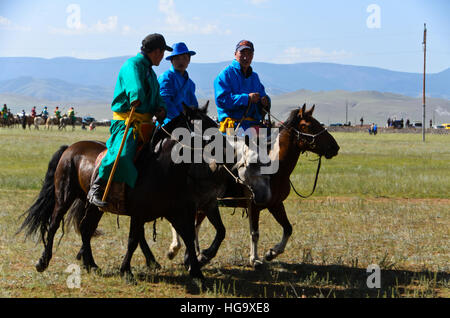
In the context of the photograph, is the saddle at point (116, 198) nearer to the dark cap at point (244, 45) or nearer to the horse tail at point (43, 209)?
the horse tail at point (43, 209)

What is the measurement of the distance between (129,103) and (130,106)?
0.05m

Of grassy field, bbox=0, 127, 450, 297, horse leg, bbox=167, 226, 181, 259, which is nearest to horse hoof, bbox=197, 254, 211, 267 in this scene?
grassy field, bbox=0, 127, 450, 297

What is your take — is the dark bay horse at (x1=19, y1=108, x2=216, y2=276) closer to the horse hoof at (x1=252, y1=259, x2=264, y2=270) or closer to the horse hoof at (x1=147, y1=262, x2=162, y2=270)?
the horse hoof at (x1=147, y1=262, x2=162, y2=270)

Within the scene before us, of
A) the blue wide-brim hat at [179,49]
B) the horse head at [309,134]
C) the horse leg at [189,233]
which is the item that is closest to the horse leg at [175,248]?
the horse leg at [189,233]

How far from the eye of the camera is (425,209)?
12281mm

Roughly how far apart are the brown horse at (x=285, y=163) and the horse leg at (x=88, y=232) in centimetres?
101

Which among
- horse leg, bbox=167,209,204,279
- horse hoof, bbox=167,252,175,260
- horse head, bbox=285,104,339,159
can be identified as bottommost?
horse hoof, bbox=167,252,175,260

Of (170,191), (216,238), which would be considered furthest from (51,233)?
(216,238)

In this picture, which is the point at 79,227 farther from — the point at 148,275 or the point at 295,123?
the point at 295,123

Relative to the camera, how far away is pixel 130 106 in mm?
6672

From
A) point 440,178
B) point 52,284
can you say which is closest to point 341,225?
point 52,284

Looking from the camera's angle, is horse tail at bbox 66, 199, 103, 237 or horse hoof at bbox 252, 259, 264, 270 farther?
horse tail at bbox 66, 199, 103, 237

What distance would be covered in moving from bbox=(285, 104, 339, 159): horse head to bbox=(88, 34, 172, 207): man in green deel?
1.92 m

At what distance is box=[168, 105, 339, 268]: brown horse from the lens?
748 centimetres
